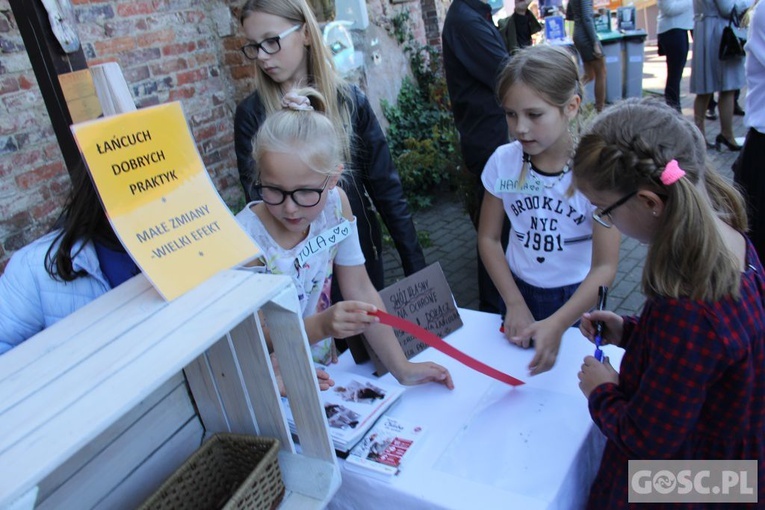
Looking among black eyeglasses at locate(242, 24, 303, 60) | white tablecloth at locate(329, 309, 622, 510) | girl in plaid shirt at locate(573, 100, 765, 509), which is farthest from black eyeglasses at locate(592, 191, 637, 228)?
black eyeglasses at locate(242, 24, 303, 60)

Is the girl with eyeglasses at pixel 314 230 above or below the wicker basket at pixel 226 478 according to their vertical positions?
above

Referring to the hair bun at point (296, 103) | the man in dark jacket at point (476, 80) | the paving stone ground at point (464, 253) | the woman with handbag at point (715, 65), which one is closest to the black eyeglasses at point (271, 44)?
the hair bun at point (296, 103)

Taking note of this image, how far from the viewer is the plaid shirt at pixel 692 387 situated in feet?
3.58

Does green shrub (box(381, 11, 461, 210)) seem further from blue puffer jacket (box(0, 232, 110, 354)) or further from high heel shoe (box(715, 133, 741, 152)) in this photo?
blue puffer jacket (box(0, 232, 110, 354))

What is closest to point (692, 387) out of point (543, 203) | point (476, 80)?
point (543, 203)

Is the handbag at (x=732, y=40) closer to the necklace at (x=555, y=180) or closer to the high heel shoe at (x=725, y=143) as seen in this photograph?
the high heel shoe at (x=725, y=143)

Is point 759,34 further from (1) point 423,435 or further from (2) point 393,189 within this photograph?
(1) point 423,435

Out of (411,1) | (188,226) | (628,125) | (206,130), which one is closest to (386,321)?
(188,226)

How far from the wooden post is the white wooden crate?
0.49 metres

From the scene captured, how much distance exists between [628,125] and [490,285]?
6.21 ft

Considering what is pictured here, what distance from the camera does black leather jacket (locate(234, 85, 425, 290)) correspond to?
7.99 ft

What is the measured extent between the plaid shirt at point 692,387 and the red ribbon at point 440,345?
0.31 meters

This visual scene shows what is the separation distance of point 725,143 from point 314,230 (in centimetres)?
555

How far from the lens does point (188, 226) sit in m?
1.08
